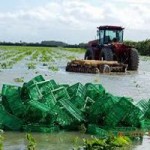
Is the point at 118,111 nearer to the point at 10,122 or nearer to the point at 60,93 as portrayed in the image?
the point at 60,93

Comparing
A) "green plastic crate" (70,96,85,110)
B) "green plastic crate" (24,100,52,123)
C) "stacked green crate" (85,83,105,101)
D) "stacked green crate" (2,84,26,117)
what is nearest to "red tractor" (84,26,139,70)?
"stacked green crate" (85,83,105,101)

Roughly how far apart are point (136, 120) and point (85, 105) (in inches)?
50.3

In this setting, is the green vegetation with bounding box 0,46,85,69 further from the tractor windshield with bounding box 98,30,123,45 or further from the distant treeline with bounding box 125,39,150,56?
the distant treeline with bounding box 125,39,150,56

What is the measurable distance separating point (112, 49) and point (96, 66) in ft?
8.57

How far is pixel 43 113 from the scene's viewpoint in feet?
35.9

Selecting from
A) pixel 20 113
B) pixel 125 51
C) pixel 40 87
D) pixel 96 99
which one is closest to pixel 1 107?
pixel 20 113

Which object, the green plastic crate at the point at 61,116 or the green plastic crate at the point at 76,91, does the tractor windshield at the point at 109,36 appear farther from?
the green plastic crate at the point at 61,116

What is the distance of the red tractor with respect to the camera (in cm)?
2970

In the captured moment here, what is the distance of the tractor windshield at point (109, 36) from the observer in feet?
101

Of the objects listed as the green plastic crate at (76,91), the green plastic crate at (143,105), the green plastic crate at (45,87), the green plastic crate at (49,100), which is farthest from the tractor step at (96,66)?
the green plastic crate at (49,100)

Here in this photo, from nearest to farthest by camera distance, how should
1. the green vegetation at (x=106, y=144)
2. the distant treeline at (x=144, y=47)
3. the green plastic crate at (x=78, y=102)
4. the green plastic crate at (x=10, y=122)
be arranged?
the green vegetation at (x=106, y=144) → the green plastic crate at (x=10, y=122) → the green plastic crate at (x=78, y=102) → the distant treeline at (x=144, y=47)

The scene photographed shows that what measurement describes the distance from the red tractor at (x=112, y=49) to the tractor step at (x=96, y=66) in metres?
1.51

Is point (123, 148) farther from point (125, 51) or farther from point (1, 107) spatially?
point (125, 51)

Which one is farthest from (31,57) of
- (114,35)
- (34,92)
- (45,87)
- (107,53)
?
(34,92)
